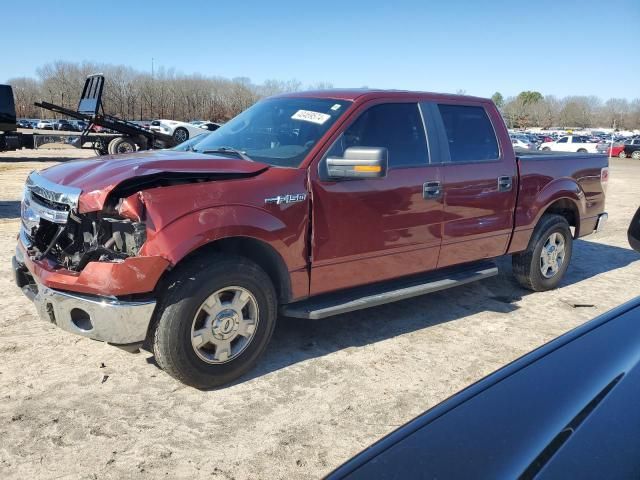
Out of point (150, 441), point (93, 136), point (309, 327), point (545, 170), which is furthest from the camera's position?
point (93, 136)

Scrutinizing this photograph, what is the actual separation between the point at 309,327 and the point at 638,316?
287 centimetres

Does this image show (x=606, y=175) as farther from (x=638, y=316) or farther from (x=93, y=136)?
(x=93, y=136)

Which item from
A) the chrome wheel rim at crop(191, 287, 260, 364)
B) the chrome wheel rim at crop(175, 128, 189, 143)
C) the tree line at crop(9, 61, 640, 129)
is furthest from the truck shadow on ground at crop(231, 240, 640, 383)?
the tree line at crop(9, 61, 640, 129)

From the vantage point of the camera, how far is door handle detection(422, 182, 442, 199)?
14.3 feet

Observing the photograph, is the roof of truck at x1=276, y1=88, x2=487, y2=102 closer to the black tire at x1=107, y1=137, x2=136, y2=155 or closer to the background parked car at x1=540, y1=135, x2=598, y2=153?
the black tire at x1=107, y1=137, x2=136, y2=155

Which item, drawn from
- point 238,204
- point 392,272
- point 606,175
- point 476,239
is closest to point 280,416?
point 238,204

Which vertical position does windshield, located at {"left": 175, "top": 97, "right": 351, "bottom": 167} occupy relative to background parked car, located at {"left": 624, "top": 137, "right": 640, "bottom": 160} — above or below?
below

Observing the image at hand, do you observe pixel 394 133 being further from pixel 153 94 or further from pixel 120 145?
pixel 153 94

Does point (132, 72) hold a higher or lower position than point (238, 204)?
higher

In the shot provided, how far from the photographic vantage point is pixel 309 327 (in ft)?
15.1

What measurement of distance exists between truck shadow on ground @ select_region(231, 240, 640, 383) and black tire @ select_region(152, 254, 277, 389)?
0.26 meters

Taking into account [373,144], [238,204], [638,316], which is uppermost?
[373,144]

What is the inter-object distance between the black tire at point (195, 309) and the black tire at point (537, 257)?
329cm

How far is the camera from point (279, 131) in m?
4.22
